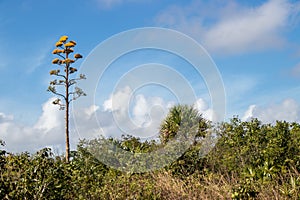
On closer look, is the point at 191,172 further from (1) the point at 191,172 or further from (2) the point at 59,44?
(2) the point at 59,44

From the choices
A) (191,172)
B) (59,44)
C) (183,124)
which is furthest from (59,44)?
(191,172)

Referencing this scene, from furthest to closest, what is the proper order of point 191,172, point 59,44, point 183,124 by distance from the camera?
point 59,44, point 183,124, point 191,172

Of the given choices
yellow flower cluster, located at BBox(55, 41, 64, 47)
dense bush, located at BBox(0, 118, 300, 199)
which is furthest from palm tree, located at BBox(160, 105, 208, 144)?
yellow flower cluster, located at BBox(55, 41, 64, 47)

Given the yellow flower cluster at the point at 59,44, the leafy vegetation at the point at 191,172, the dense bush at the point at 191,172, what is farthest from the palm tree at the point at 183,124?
the yellow flower cluster at the point at 59,44

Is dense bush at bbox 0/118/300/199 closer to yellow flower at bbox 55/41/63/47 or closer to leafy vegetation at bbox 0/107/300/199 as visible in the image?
leafy vegetation at bbox 0/107/300/199

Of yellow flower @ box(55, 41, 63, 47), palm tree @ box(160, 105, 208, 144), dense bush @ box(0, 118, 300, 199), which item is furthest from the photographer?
yellow flower @ box(55, 41, 63, 47)

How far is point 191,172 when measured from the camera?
10789 millimetres

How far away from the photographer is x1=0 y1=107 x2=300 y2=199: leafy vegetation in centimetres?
648

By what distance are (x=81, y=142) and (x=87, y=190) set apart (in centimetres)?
500

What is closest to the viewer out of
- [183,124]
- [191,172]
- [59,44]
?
→ [191,172]

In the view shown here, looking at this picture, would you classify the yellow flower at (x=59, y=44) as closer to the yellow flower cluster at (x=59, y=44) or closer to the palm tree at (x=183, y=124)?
the yellow flower cluster at (x=59, y=44)

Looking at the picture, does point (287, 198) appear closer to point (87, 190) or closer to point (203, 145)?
point (87, 190)

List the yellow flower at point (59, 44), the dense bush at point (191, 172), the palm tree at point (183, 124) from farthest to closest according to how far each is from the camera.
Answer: the yellow flower at point (59, 44)
the palm tree at point (183, 124)
the dense bush at point (191, 172)

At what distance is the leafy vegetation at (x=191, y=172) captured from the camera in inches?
255
